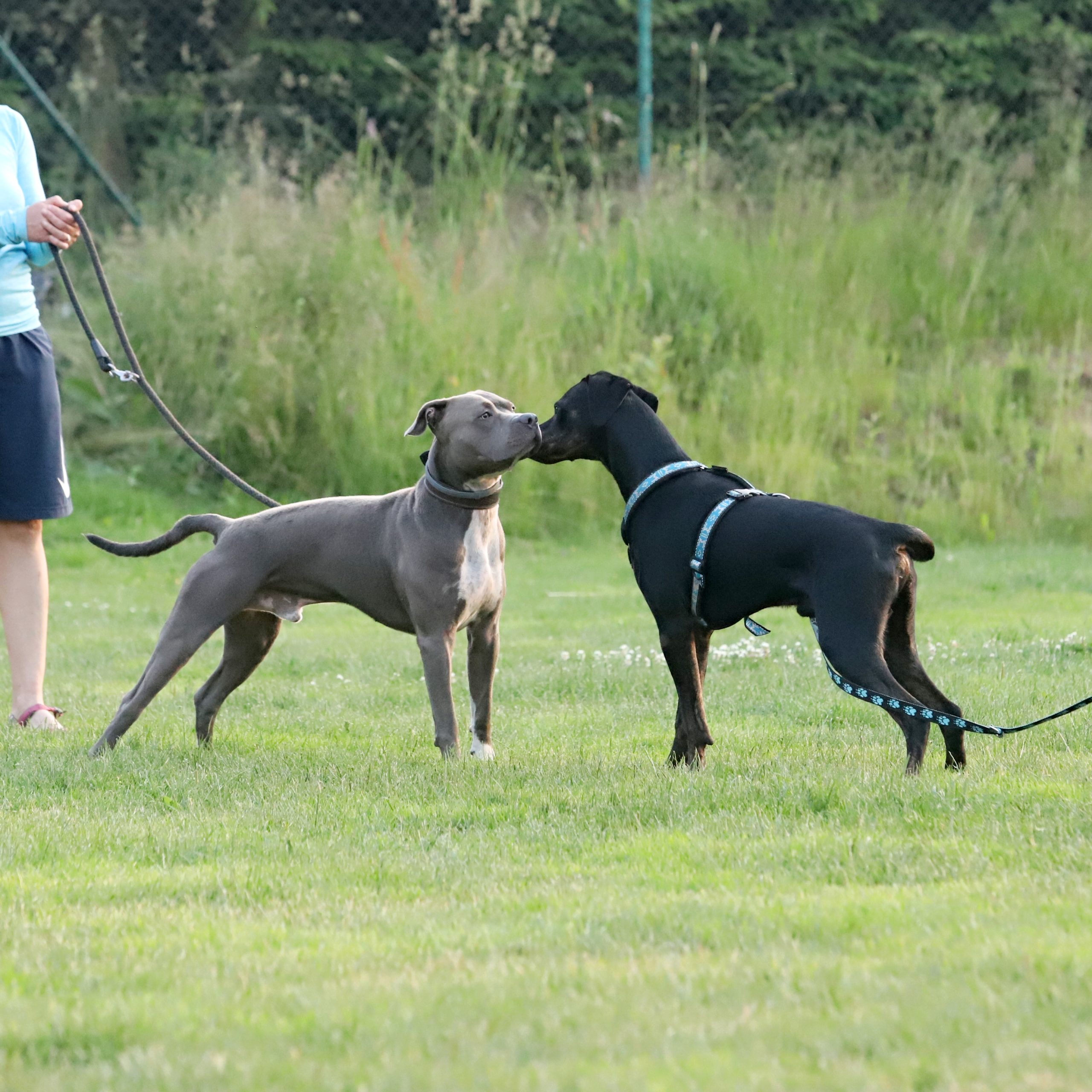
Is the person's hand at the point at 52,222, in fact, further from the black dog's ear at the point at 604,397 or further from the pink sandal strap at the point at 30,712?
the black dog's ear at the point at 604,397

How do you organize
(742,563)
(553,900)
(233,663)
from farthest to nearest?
(233,663)
(742,563)
(553,900)

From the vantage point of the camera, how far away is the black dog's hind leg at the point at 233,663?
5688mm

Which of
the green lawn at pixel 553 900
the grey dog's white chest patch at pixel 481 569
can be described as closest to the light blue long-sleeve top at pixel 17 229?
the green lawn at pixel 553 900

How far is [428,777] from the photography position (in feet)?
16.0

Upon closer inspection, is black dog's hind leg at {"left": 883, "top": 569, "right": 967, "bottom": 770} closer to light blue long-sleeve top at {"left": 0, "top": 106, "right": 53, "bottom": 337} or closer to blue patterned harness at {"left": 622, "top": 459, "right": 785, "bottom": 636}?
blue patterned harness at {"left": 622, "top": 459, "right": 785, "bottom": 636}

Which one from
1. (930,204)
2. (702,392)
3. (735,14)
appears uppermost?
(735,14)

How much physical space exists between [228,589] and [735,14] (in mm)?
11792

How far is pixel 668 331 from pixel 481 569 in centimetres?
794

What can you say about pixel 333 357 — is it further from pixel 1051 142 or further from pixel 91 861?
pixel 91 861

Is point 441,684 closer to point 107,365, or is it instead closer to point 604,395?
point 604,395

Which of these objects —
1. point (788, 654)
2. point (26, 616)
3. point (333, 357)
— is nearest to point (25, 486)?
point (26, 616)

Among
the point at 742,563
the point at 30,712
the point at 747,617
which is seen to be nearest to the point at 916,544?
the point at 742,563

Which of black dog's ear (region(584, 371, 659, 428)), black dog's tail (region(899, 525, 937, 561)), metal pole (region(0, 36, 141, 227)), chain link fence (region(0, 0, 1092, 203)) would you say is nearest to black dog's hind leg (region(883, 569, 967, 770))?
black dog's tail (region(899, 525, 937, 561))

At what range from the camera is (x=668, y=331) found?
12852mm
